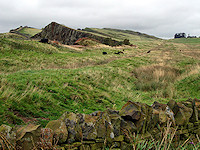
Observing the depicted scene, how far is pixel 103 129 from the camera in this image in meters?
3.33

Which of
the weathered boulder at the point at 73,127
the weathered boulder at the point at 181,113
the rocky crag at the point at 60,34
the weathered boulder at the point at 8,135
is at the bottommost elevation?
the weathered boulder at the point at 181,113

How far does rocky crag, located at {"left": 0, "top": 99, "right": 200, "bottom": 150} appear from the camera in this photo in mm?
2551

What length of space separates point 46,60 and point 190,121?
57.3 feet

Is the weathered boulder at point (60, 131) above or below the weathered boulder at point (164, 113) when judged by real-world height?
above

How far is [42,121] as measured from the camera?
4.61 meters

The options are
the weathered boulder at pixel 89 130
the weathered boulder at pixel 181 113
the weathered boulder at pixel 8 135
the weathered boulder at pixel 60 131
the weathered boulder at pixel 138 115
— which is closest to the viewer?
the weathered boulder at pixel 8 135

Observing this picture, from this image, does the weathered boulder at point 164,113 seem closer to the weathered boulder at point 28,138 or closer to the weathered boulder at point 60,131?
the weathered boulder at point 60,131

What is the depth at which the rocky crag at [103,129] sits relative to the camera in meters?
2.55

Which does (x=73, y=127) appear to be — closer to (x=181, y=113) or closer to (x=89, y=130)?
(x=89, y=130)

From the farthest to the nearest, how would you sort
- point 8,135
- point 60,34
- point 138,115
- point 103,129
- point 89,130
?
point 60,34, point 138,115, point 103,129, point 89,130, point 8,135

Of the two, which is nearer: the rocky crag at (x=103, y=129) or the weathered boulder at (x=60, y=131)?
the rocky crag at (x=103, y=129)

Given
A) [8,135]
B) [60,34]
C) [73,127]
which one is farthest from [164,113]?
[60,34]

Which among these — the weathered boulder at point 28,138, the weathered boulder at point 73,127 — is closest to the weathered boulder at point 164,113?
the weathered boulder at point 73,127

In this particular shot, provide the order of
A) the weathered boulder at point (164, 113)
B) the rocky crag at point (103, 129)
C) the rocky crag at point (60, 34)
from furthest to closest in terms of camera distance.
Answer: the rocky crag at point (60, 34)
the weathered boulder at point (164, 113)
the rocky crag at point (103, 129)
